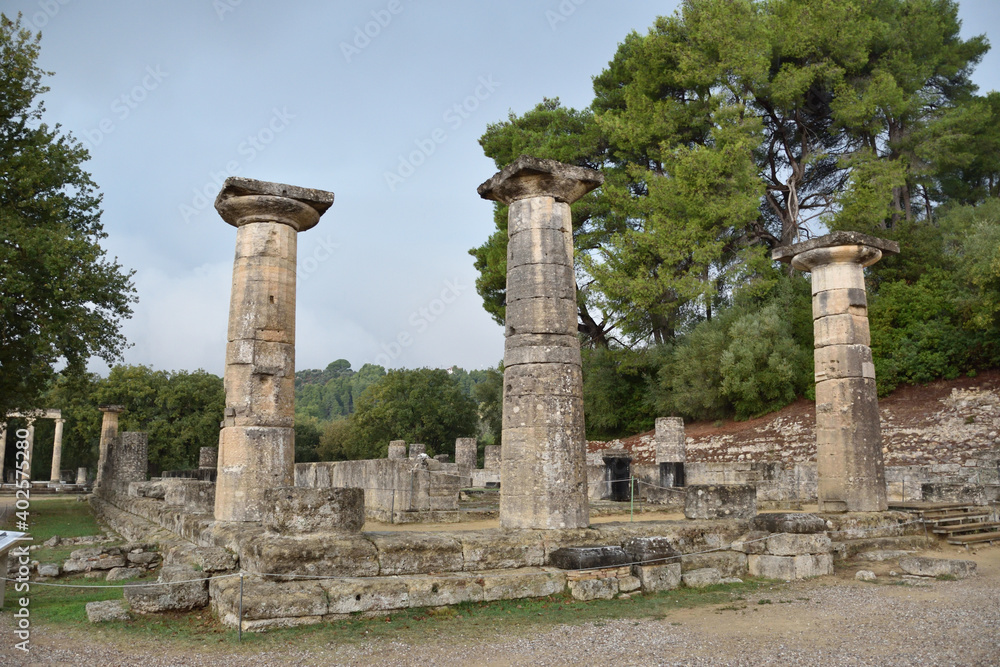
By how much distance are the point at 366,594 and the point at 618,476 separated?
12.8 meters

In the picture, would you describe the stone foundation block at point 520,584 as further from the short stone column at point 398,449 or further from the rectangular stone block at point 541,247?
the short stone column at point 398,449

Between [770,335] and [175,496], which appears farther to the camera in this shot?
[770,335]

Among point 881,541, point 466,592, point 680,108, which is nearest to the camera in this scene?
point 466,592

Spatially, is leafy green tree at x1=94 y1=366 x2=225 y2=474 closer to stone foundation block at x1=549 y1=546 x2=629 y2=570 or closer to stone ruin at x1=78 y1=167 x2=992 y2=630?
stone ruin at x1=78 y1=167 x2=992 y2=630

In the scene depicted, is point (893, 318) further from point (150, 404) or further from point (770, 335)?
point (150, 404)

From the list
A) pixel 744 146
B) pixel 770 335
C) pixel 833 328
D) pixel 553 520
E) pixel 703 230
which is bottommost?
pixel 553 520

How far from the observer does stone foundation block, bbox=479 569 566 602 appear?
24.7ft

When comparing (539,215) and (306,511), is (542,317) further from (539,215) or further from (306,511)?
(306,511)

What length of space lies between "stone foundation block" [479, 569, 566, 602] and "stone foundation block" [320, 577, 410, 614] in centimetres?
90

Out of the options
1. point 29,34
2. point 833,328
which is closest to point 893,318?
point 833,328

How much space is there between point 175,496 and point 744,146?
77.1ft

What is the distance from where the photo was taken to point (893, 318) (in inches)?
1128

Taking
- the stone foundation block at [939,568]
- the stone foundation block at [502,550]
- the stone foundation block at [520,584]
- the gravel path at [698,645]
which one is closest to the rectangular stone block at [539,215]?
the stone foundation block at [502,550]

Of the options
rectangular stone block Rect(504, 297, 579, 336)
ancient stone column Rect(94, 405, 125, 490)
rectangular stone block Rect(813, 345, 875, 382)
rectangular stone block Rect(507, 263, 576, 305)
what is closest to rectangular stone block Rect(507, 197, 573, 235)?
rectangular stone block Rect(507, 263, 576, 305)
